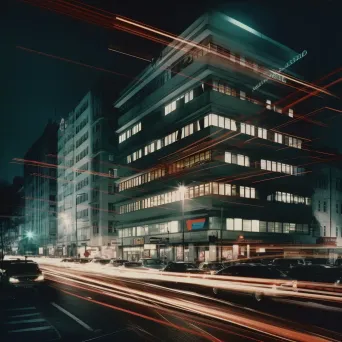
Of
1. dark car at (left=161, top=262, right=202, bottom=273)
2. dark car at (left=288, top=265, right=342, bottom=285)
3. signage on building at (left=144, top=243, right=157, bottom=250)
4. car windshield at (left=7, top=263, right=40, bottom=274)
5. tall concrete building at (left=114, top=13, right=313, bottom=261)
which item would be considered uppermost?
tall concrete building at (left=114, top=13, right=313, bottom=261)

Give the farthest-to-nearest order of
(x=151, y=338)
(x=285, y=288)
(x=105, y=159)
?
(x=105, y=159), (x=285, y=288), (x=151, y=338)

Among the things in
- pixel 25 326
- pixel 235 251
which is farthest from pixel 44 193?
pixel 25 326

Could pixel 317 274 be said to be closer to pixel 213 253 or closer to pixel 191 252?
pixel 213 253

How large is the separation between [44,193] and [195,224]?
88.4 meters

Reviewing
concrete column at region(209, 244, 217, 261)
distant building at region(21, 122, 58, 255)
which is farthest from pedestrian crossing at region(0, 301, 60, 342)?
distant building at region(21, 122, 58, 255)

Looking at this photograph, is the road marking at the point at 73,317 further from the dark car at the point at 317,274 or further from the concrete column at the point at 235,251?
the concrete column at the point at 235,251

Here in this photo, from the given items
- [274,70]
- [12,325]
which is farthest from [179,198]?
[12,325]

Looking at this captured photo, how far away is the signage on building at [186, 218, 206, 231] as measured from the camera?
163ft

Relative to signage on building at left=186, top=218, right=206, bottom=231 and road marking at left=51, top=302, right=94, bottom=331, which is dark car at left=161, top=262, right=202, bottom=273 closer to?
road marking at left=51, top=302, right=94, bottom=331

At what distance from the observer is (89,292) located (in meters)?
21.9

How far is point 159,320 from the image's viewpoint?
41.7ft

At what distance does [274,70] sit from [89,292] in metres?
45.9

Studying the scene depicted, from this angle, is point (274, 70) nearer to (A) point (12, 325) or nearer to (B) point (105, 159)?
(B) point (105, 159)

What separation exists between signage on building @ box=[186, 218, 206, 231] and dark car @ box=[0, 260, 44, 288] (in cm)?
2938
